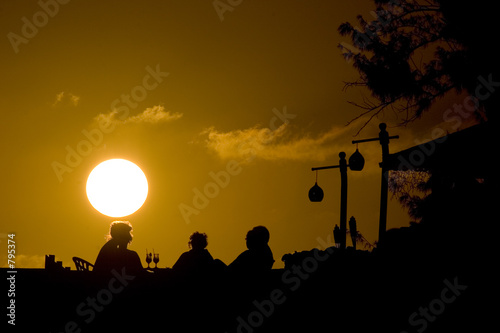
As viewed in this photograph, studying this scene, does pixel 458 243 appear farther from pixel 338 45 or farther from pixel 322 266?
pixel 338 45

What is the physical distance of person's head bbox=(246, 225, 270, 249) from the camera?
5.38 m

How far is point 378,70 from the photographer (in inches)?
470

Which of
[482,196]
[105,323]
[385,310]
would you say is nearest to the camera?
[105,323]

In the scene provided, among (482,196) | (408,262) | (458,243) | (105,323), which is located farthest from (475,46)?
(105,323)

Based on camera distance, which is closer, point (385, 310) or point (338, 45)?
point (385, 310)

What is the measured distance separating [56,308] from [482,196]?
4.36 meters

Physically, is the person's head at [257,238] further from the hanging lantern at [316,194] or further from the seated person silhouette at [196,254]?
the hanging lantern at [316,194]

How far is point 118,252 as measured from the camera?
5789mm

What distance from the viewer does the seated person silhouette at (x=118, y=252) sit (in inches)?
222

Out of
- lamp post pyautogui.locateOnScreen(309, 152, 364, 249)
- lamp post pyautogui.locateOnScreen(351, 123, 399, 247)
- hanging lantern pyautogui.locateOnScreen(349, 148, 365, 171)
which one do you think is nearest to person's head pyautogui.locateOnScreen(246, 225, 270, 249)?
lamp post pyautogui.locateOnScreen(351, 123, 399, 247)

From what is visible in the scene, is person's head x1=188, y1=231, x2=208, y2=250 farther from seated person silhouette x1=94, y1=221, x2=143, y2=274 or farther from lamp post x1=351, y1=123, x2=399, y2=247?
lamp post x1=351, y1=123, x2=399, y2=247

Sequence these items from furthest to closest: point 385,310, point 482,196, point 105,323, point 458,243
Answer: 1. point 482,196
2. point 458,243
3. point 385,310
4. point 105,323

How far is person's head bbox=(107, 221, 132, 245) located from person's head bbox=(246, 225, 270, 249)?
1.55m

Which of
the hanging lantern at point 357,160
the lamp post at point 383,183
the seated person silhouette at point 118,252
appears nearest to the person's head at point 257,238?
the seated person silhouette at point 118,252
